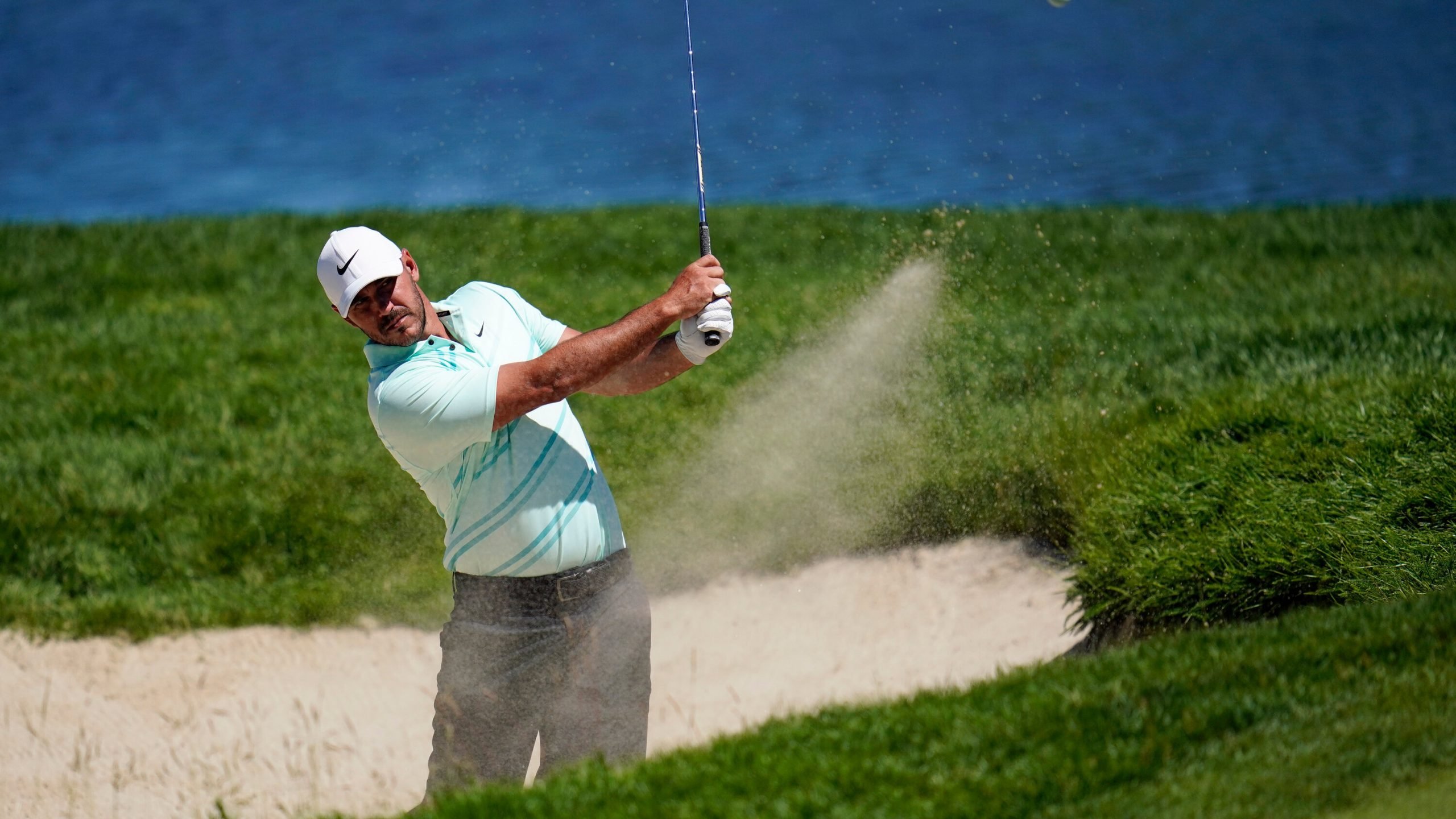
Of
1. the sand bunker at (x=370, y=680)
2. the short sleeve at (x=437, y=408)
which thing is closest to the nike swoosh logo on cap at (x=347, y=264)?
the short sleeve at (x=437, y=408)

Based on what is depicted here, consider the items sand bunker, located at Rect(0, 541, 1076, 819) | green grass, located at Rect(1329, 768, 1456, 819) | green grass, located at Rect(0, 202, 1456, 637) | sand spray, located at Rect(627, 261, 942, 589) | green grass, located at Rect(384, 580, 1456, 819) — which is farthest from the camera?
sand spray, located at Rect(627, 261, 942, 589)

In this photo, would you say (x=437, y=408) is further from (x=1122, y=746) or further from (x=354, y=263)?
(x=1122, y=746)

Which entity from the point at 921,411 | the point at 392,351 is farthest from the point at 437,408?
the point at 921,411

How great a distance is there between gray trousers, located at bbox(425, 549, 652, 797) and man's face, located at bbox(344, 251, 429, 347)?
73cm

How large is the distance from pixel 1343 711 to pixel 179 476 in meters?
6.40

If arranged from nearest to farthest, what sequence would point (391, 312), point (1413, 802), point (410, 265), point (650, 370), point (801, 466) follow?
1. point (1413, 802)
2. point (391, 312)
3. point (410, 265)
4. point (650, 370)
5. point (801, 466)

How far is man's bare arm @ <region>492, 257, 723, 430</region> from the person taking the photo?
3869 millimetres

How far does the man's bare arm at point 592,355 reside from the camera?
12.7 feet

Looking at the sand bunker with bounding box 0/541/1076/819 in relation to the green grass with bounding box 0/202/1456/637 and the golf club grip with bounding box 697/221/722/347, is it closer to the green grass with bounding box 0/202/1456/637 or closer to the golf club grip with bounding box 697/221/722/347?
the green grass with bounding box 0/202/1456/637

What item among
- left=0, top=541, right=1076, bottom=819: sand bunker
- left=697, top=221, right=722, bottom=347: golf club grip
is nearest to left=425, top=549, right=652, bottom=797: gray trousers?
left=697, top=221, right=722, bottom=347: golf club grip

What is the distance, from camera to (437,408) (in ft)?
12.5

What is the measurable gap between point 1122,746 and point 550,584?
164 cm

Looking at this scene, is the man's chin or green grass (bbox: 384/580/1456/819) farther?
the man's chin

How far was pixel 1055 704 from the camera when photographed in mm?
3900
